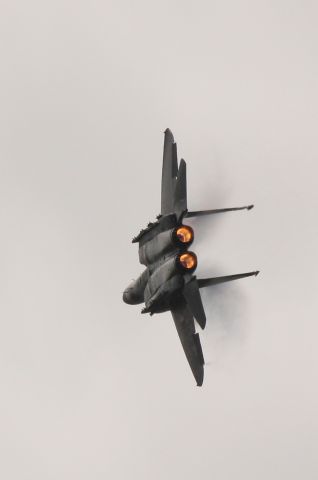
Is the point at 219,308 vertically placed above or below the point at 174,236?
below

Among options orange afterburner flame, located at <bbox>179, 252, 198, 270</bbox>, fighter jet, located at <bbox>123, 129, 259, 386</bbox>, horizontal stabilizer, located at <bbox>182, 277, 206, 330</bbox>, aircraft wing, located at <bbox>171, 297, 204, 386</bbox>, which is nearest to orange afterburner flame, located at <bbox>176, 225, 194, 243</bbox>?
fighter jet, located at <bbox>123, 129, 259, 386</bbox>

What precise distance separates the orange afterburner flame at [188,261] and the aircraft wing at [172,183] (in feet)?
5.38

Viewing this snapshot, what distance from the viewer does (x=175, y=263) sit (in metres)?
44.1

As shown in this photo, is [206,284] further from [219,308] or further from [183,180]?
[183,180]

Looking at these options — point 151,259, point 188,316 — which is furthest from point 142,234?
point 188,316

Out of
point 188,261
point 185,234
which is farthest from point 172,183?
point 188,261

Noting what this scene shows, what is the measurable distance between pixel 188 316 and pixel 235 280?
A: 335 centimetres

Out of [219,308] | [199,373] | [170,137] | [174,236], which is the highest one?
[170,137]

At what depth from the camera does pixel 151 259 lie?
4653 centimetres

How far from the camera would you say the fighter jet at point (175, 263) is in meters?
43.5

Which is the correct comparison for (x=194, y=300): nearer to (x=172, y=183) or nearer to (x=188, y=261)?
(x=188, y=261)

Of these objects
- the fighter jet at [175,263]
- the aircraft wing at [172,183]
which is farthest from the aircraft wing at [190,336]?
the aircraft wing at [172,183]

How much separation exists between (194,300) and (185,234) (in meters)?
3.15

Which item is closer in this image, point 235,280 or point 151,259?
point 235,280
